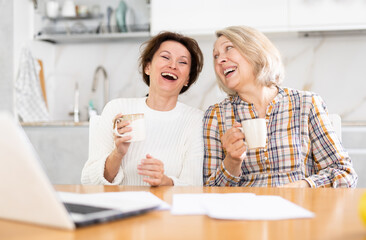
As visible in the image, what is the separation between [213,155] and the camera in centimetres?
160

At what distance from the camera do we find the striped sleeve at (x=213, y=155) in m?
1.47

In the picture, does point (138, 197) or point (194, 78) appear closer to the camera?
point (138, 197)

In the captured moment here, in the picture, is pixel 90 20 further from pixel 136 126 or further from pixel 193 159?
pixel 136 126

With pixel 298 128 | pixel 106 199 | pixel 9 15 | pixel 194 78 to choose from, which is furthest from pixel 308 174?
pixel 9 15

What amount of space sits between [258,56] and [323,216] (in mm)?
1062

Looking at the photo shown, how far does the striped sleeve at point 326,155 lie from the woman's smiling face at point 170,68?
21.0 inches

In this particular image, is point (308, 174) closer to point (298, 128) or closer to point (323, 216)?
point (298, 128)

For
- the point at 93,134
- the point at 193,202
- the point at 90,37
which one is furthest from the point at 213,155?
the point at 90,37

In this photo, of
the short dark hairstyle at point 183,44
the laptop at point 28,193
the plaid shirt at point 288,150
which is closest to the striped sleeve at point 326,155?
the plaid shirt at point 288,150

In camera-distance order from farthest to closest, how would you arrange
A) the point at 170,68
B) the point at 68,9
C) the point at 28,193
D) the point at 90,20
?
the point at 90,20 < the point at 68,9 < the point at 170,68 < the point at 28,193

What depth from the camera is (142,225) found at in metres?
0.65

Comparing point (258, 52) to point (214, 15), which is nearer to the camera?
point (258, 52)

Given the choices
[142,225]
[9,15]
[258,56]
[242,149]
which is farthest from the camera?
[9,15]

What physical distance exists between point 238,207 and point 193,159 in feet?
2.57
